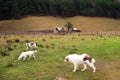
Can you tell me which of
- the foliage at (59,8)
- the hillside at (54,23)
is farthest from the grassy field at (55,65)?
the foliage at (59,8)

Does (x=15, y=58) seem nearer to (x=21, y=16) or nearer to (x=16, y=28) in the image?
(x=16, y=28)

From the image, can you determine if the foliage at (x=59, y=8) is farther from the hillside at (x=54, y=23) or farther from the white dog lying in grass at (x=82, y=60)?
the white dog lying in grass at (x=82, y=60)

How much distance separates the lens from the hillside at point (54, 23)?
292ft

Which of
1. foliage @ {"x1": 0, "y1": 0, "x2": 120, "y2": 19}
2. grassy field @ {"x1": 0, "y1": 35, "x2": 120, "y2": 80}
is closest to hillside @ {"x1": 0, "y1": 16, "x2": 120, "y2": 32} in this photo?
foliage @ {"x1": 0, "y1": 0, "x2": 120, "y2": 19}

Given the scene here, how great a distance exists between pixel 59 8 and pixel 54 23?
320 inches

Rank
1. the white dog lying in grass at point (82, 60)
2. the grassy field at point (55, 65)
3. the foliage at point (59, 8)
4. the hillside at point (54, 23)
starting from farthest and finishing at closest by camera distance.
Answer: the foliage at point (59, 8) < the hillside at point (54, 23) < the grassy field at point (55, 65) < the white dog lying in grass at point (82, 60)

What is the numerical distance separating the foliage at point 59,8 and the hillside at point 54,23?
1.69m

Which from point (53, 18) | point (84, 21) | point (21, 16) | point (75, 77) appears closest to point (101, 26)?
point (84, 21)

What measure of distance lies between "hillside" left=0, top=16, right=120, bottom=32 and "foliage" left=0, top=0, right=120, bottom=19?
5.56 feet

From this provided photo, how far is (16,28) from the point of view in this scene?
88250mm

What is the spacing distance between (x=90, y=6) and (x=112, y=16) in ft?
19.7

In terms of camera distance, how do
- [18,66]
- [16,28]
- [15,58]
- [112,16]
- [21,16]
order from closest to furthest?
[18,66] → [15,58] → [16,28] → [21,16] → [112,16]

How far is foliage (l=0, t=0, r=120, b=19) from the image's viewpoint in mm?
93125

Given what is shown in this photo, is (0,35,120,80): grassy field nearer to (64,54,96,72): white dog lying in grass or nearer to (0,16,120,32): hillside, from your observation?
(64,54,96,72): white dog lying in grass
